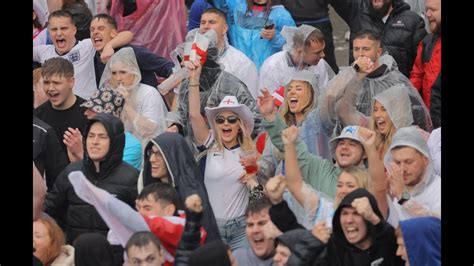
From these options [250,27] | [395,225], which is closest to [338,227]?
[395,225]

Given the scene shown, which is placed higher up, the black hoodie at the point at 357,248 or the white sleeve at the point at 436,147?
the white sleeve at the point at 436,147

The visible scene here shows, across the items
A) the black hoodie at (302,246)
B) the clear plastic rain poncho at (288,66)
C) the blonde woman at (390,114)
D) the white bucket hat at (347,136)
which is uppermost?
the clear plastic rain poncho at (288,66)

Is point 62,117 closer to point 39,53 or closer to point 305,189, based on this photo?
point 39,53

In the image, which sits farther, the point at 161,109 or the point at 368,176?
the point at 161,109

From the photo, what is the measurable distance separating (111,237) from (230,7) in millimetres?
2944

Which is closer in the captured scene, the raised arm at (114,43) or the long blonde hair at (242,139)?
the long blonde hair at (242,139)

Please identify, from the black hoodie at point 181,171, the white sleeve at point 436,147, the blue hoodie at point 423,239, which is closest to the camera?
the blue hoodie at point 423,239

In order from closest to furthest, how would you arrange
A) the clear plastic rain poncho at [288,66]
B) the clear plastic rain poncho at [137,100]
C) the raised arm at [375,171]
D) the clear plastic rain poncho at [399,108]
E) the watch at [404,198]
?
the raised arm at [375,171]
the watch at [404,198]
the clear plastic rain poncho at [399,108]
the clear plastic rain poncho at [137,100]
the clear plastic rain poncho at [288,66]

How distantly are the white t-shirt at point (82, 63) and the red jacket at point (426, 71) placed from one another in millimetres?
2533

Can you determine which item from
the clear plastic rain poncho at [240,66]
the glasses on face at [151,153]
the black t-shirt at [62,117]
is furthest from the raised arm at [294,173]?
the black t-shirt at [62,117]

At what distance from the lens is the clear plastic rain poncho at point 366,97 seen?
14.3 metres

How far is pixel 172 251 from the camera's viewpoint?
13.4 m

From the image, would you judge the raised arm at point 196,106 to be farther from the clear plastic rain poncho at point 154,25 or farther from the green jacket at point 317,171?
the clear plastic rain poncho at point 154,25
